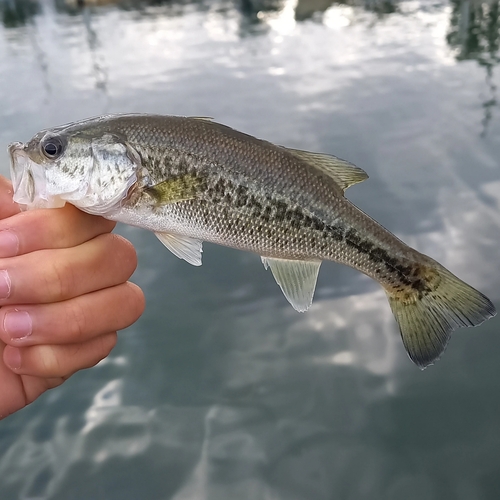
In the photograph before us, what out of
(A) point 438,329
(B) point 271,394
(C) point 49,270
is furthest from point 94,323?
(B) point 271,394

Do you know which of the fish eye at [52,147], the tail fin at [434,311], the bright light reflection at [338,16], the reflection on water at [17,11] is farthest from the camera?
the reflection on water at [17,11]

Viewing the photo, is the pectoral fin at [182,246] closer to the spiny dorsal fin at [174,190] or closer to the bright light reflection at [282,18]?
the spiny dorsal fin at [174,190]

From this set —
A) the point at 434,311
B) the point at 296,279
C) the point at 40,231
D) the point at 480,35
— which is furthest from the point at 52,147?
the point at 480,35

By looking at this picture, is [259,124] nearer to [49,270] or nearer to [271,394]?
[271,394]

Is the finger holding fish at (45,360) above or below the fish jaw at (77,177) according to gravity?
below

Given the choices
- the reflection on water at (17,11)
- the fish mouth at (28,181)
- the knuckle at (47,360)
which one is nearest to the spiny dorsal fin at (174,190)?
the fish mouth at (28,181)

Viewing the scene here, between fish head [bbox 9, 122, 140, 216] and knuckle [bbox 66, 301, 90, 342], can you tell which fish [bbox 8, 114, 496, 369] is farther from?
knuckle [bbox 66, 301, 90, 342]

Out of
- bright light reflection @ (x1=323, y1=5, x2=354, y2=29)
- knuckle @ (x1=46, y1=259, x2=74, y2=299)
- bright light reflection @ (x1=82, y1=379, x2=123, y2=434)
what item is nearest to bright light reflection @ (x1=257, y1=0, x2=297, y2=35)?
bright light reflection @ (x1=323, y1=5, x2=354, y2=29)
